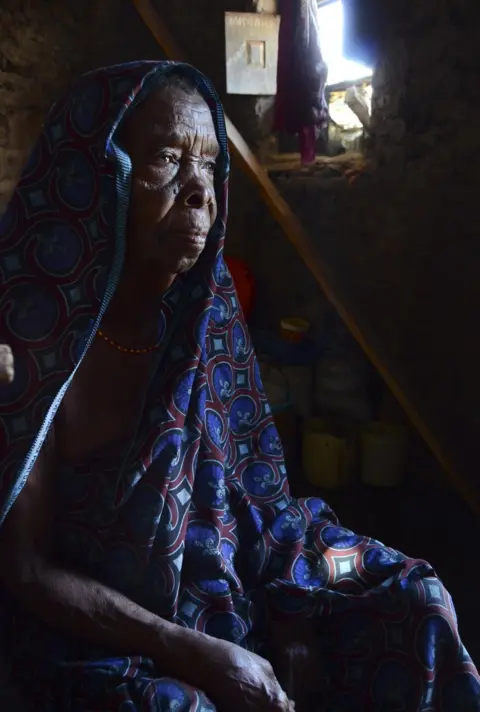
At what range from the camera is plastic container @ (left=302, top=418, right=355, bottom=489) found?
8.76ft

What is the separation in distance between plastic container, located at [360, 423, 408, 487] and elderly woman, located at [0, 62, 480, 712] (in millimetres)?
1507

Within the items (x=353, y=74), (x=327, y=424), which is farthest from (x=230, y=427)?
(x=353, y=74)

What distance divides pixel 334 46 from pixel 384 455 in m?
1.75

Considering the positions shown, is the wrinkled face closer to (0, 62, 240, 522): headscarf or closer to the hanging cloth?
(0, 62, 240, 522): headscarf

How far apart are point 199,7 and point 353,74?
3.66 feet

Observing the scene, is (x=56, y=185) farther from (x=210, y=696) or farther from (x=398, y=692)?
(x=398, y=692)

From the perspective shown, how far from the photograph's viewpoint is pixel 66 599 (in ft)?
3.02

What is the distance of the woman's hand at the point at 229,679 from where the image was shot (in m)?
0.89

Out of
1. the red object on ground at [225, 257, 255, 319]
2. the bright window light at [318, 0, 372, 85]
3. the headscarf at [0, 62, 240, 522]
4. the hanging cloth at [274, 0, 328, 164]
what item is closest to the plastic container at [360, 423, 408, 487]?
the red object on ground at [225, 257, 255, 319]

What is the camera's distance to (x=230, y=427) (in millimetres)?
1197

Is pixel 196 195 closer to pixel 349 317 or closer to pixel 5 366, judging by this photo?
pixel 5 366

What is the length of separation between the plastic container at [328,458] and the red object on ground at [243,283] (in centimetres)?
86

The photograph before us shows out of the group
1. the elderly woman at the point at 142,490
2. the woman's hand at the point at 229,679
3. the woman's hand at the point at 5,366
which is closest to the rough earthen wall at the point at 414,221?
the elderly woman at the point at 142,490

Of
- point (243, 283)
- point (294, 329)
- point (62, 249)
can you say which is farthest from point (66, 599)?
point (243, 283)
